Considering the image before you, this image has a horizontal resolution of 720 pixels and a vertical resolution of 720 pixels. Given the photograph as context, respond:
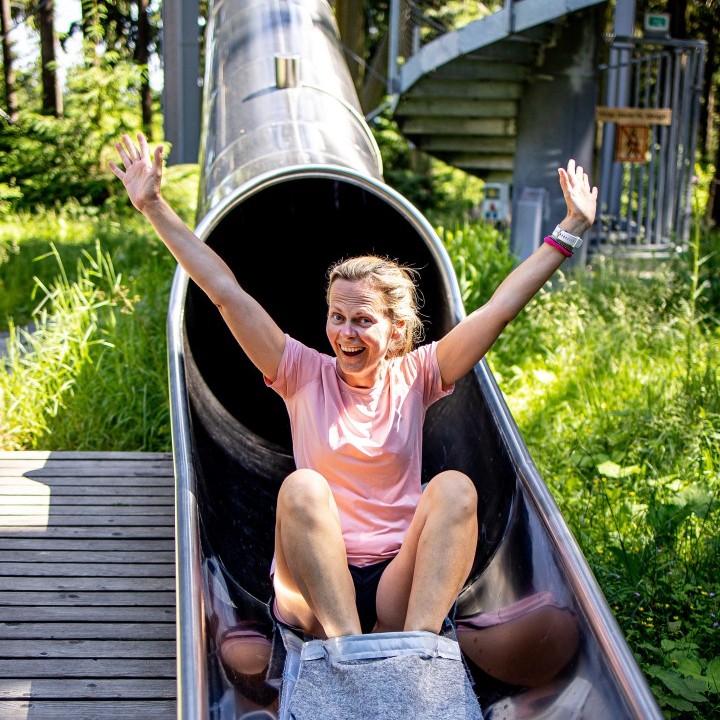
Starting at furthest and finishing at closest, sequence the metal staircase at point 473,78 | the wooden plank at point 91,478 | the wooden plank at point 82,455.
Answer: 1. the metal staircase at point 473,78
2. the wooden plank at point 82,455
3. the wooden plank at point 91,478

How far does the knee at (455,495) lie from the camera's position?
8.63 ft

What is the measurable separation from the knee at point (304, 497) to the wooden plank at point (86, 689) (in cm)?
82

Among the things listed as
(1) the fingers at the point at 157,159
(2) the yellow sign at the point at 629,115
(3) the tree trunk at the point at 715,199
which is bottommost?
(3) the tree trunk at the point at 715,199

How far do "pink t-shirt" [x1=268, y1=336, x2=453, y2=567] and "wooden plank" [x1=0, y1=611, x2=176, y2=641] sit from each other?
896mm

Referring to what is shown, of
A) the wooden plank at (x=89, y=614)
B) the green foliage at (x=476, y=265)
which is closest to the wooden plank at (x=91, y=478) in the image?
the wooden plank at (x=89, y=614)

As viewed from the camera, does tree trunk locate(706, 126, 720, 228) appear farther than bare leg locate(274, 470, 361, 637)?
Yes

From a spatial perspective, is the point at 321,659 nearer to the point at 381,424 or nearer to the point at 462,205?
the point at 381,424

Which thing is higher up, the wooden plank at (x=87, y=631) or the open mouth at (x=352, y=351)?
the open mouth at (x=352, y=351)

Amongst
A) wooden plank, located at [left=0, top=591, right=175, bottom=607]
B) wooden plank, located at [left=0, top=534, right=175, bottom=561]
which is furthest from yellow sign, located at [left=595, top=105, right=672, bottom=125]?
wooden plank, located at [left=0, top=591, right=175, bottom=607]

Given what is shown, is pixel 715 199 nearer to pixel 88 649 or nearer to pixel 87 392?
pixel 87 392

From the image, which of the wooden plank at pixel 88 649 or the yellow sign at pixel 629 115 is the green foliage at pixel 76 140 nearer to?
the yellow sign at pixel 629 115

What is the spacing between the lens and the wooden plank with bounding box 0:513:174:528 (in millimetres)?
4246

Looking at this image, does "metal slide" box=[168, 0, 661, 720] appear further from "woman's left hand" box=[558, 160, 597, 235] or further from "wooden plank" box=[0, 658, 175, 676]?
"woman's left hand" box=[558, 160, 597, 235]

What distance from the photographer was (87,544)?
4.09 m
